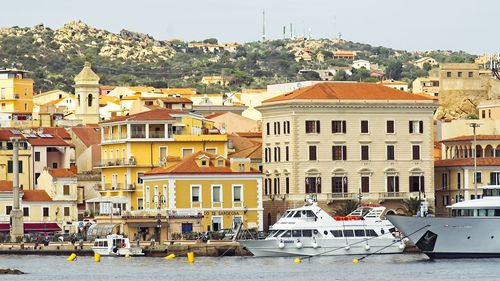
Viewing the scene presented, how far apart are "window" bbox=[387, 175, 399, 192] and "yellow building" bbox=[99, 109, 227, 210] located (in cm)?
1077

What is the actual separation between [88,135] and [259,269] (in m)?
45.4

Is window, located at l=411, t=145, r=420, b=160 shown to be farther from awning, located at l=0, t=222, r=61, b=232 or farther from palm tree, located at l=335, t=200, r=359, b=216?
awning, located at l=0, t=222, r=61, b=232

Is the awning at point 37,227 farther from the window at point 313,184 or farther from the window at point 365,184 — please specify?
the window at point 365,184

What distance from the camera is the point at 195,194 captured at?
398 ft

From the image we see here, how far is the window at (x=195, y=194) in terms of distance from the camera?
121 meters

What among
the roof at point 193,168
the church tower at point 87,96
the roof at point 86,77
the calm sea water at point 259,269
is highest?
the roof at point 86,77

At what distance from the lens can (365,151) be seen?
127188 mm

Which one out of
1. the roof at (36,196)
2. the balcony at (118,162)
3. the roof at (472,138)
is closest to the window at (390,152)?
the roof at (472,138)

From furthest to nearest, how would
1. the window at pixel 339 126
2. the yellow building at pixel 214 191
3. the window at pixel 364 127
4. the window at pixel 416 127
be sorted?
the window at pixel 416 127
the window at pixel 364 127
the window at pixel 339 126
the yellow building at pixel 214 191

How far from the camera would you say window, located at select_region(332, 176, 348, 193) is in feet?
414

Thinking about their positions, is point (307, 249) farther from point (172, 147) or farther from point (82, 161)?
point (82, 161)

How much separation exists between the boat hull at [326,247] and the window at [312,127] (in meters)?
14.5

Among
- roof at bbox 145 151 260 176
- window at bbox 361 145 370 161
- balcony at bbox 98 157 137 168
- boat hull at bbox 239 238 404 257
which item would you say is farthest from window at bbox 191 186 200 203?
window at bbox 361 145 370 161

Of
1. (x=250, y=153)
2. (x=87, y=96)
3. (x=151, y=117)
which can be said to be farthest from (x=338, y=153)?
(x=87, y=96)
